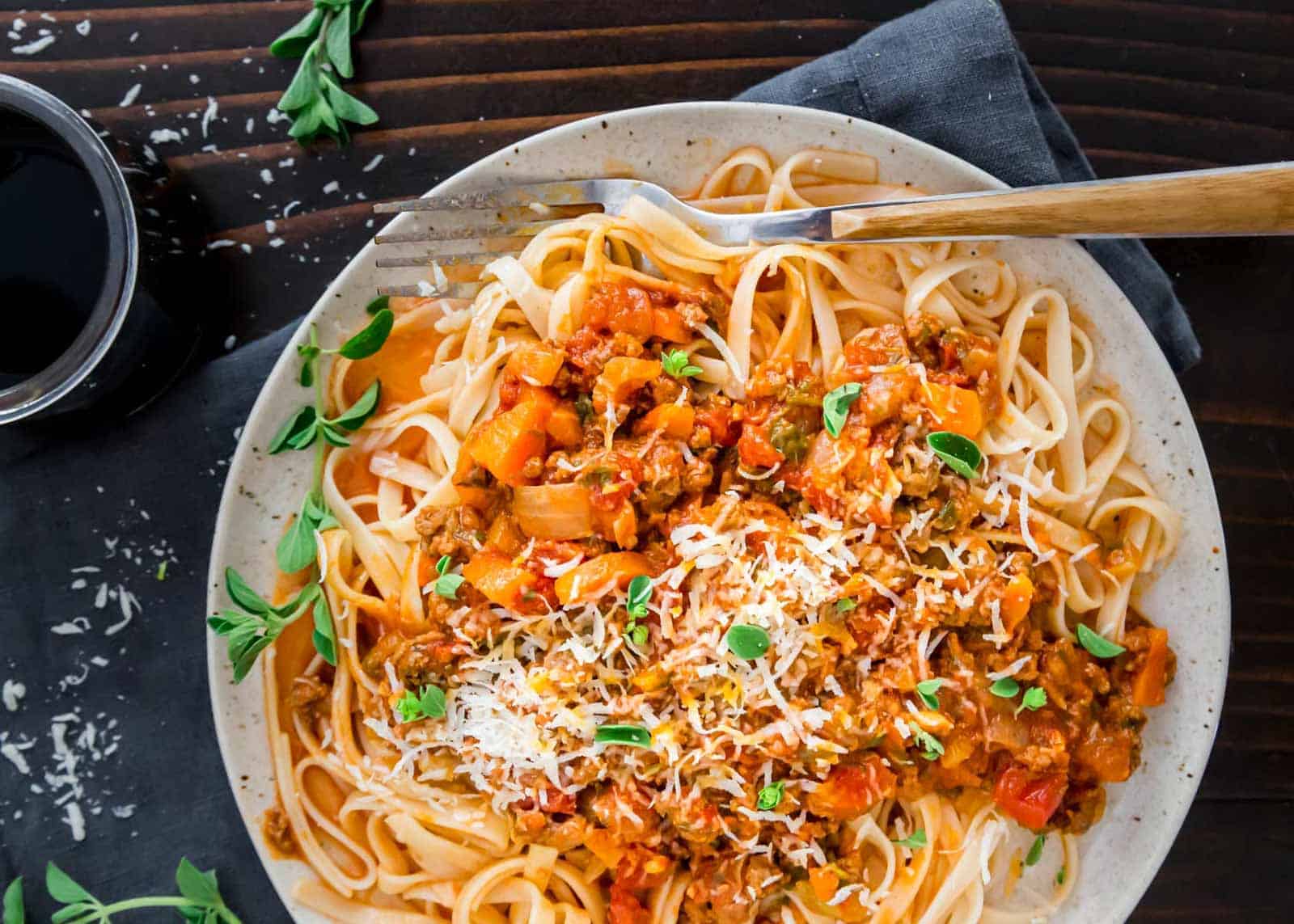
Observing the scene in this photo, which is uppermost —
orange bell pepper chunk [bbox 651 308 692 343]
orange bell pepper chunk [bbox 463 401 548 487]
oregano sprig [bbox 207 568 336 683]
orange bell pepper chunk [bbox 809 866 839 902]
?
orange bell pepper chunk [bbox 651 308 692 343]

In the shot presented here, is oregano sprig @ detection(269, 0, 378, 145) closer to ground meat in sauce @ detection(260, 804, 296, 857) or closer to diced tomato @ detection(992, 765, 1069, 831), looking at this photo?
ground meat in sauce @ detection(260, 804, 296, 857)

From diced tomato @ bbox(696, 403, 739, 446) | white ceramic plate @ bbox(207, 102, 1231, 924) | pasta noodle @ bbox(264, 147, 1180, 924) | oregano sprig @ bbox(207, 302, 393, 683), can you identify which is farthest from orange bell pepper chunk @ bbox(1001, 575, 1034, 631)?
oregano sprig @ bbox(207, 302, 393, 683)

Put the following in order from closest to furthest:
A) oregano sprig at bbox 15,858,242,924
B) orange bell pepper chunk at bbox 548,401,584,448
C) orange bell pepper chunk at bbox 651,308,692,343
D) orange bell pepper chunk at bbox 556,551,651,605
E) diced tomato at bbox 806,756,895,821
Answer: orange bell pepper chunk at bbox 556,551,651,605, diced tomato at bbox 806,756,895,821, orange bell pepper chunk at bbox 548,401,584,448, orange bell pepper chunk at bbox 651,308,692,343, oregano sprig at bbox 15,858,242,924

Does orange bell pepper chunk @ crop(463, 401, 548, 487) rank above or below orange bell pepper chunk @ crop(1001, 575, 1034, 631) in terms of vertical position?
above

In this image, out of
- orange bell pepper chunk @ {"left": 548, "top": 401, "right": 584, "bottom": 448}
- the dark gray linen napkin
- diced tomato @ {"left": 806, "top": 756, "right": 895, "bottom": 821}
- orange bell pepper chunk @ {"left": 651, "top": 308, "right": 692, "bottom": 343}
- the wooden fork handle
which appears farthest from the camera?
the dark gray linen napkin

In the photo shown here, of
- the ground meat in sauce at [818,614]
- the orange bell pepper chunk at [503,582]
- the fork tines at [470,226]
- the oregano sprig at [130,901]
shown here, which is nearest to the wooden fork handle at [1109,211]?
the ground meat in sauce at [818,614]

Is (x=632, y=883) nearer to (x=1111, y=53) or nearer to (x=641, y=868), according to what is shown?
(x=641, y=868)

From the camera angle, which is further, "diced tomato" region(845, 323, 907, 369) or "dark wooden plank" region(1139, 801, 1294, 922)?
"dark wooden plank" region(1139, 801, 1294, 922)
